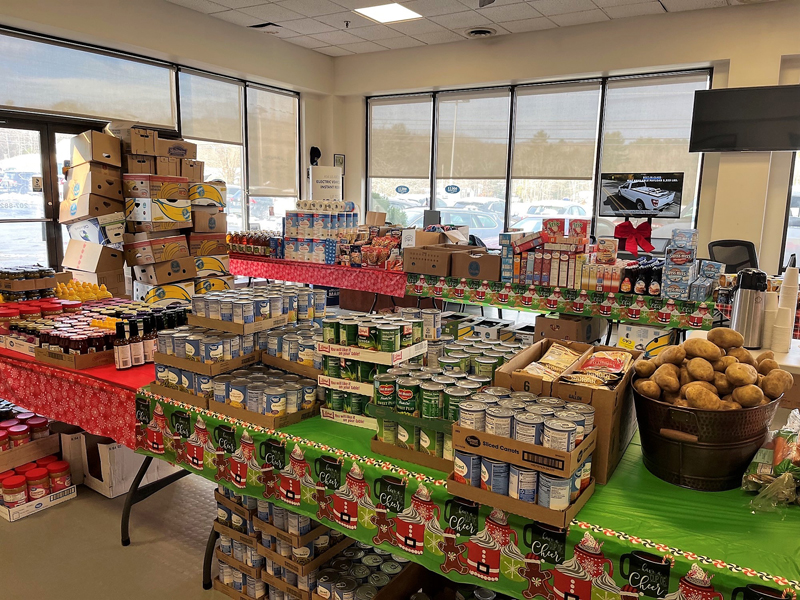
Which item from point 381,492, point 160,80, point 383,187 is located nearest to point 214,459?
point 381,492

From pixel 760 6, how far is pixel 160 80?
720 cm

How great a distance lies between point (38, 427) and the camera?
11.2 feet

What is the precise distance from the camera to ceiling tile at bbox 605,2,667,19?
6.44 meters

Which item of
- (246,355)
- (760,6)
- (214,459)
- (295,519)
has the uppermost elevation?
(760,6)

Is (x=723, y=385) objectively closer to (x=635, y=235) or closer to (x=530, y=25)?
(x=635, y=235)

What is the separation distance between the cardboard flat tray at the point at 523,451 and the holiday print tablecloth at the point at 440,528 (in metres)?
0.20

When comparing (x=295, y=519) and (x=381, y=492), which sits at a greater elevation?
(x=381, y=492)

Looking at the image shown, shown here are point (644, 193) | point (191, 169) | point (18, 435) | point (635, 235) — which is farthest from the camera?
point (644, 193)

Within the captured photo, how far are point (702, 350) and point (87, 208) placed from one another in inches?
190

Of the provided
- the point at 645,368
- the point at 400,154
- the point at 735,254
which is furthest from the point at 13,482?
the point at 400,154

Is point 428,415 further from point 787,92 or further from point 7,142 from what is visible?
point 787,92

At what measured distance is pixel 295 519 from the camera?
221cm

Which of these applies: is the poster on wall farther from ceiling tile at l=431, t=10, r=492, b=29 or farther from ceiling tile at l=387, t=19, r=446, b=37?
ceiling tile at l=387, t=19, r=446, b=37

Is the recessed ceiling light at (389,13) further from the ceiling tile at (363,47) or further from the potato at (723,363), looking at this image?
the potato at (723,363)
